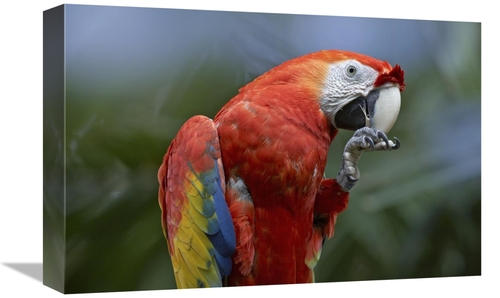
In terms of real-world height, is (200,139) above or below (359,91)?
below

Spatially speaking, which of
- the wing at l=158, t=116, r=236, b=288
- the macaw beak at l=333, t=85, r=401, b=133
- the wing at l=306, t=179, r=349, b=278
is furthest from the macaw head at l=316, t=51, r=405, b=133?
the wing at l=158, t=116, r=236, b=288

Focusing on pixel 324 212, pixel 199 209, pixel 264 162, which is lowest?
pixel 324 212

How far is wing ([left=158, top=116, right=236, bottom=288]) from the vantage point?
3.92 m

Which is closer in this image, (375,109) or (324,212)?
(375,109)

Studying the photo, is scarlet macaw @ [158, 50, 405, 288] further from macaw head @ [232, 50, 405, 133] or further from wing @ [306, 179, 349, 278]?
wing @ [306, 179, 349, 278]

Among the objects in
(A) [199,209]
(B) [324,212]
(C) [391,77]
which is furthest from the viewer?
(B) [324,212]

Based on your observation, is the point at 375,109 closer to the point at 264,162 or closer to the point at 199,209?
the point at 264,162

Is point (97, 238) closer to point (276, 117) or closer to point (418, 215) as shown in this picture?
point (276, 117)

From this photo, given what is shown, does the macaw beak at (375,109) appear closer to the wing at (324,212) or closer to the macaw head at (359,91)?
the macaw head at (359,91)

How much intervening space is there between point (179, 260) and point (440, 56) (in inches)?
80.4

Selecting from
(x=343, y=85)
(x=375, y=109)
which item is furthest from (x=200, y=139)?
(x=375, y=109)

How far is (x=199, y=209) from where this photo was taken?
3912mm

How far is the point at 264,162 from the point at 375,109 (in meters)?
0.63

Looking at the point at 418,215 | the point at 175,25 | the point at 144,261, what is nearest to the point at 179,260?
the point at 144,261
